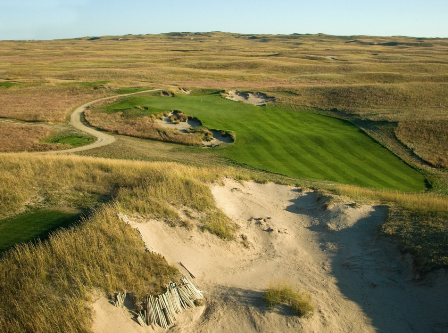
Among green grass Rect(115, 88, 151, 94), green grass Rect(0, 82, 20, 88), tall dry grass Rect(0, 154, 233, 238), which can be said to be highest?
green grass Rect(0, 82, 20, 88)

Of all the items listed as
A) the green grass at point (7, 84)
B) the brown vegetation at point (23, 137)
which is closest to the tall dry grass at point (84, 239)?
the brown vegetation at point (23, 137)

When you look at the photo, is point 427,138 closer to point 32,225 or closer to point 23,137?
point 32,225

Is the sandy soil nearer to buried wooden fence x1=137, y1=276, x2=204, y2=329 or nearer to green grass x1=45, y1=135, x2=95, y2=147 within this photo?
buried wooden fence x1=137, y1=276, x2=204, y2=329

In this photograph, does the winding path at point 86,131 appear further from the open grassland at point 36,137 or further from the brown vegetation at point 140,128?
the brown vegetation at point 140,128

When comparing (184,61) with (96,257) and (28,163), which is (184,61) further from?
(96,257)

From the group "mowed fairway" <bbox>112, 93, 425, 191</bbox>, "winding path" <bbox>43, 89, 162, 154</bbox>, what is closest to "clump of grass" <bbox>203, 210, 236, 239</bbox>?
"mowed fairway" <bbox>112, 93, 425, 191</bbox>

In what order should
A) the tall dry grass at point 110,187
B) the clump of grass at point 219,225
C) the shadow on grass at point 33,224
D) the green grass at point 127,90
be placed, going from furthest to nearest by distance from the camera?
the green grass at point 127,90
the tall dry grass at point 110,187
the clump of grass at point 219,225
the shadow on grass at point 33,224
